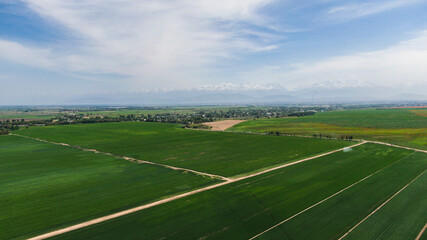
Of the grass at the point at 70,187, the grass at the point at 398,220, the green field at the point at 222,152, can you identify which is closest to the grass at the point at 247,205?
the grass at the point at 398,220

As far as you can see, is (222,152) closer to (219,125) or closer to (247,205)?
(247,205)

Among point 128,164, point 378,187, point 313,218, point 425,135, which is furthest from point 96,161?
point 425,135

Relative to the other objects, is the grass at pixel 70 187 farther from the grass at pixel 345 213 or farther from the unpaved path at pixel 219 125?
the unpaved path at pixel 219 125

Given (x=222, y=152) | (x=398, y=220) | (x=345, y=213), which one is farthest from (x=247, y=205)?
(x=222, y=152)

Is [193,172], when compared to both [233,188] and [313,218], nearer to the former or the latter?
[233,188]

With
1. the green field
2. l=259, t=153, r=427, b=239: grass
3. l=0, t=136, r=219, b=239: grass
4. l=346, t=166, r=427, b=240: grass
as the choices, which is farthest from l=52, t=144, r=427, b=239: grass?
the green field
